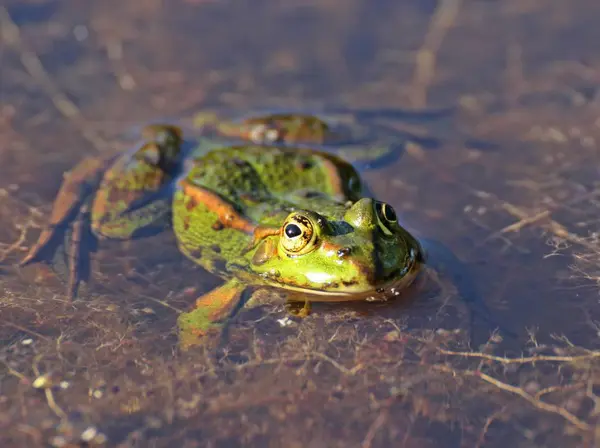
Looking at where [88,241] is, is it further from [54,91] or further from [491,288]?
[491,288]

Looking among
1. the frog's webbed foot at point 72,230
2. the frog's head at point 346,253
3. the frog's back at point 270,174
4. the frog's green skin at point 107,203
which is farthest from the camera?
the frog's back at point 270,174

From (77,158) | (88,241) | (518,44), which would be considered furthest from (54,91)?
(518,44)

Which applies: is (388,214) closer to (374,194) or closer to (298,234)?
(298,234)

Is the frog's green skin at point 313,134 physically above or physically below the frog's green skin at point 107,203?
above

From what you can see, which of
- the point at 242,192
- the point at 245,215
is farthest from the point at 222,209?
the point at 242,192

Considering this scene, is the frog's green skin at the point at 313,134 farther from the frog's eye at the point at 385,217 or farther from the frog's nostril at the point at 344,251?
the frog's nostril at the point at 344,251

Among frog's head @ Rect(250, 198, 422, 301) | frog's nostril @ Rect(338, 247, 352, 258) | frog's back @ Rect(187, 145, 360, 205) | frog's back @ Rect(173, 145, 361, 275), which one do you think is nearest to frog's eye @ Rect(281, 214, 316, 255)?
frog's head @ Rect(250, 198, 422, 301)

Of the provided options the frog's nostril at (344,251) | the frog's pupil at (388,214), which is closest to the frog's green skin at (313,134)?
the frog's pupil at (388,214)

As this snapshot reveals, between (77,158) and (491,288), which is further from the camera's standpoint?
(77,158)
